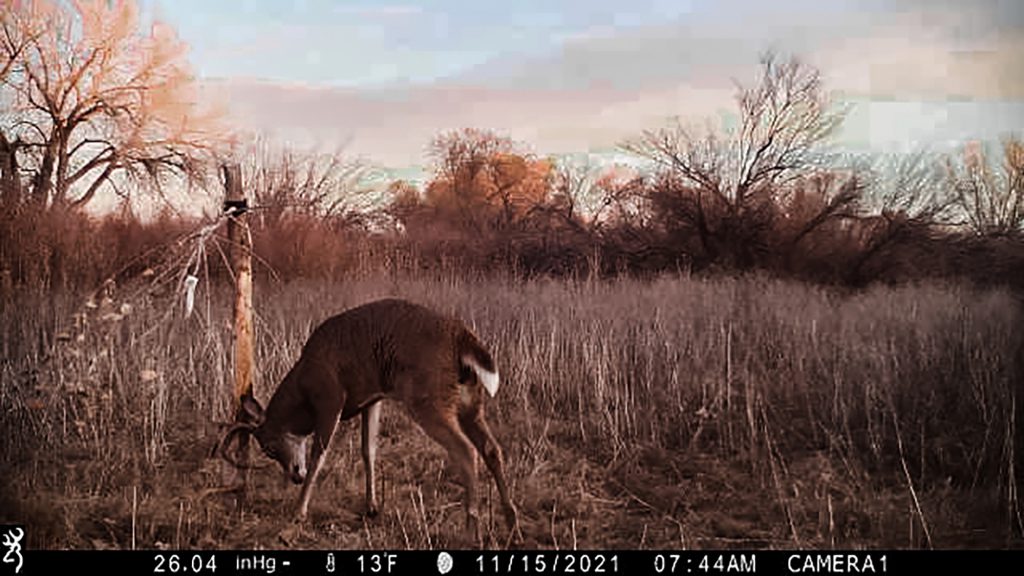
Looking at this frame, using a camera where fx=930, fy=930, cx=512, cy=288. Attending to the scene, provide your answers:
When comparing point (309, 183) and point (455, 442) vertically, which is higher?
point (309, 183)

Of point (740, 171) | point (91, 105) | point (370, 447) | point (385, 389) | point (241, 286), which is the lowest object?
point (370, 447)

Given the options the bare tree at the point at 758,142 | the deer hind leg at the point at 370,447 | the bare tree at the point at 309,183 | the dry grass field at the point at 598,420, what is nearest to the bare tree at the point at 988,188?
the dry grass field at the point at 598,420

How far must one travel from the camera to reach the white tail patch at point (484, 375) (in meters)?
4.01

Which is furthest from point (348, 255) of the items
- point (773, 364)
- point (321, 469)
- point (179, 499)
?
point (773, 364)

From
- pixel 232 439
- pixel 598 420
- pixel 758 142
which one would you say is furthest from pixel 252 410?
pixel 758 142

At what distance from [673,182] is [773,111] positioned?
1.96ft

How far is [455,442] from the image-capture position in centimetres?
391

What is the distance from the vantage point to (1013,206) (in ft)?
14.6

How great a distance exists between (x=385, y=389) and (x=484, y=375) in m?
0.46

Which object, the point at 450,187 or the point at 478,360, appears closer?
the point at 478,360

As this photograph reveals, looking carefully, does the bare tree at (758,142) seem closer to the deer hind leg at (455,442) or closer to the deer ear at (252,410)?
the deer hind leg at (455,442)
